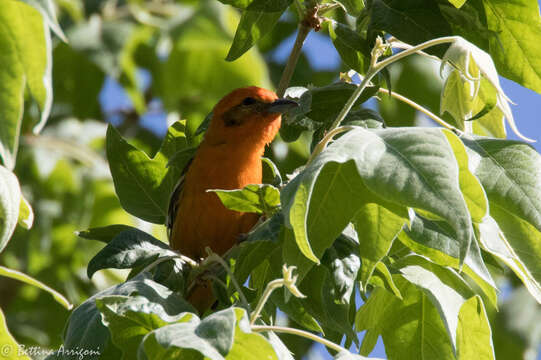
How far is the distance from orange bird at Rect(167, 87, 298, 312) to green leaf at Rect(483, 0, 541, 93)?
180 cm

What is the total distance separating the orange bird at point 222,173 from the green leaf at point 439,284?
1802mm

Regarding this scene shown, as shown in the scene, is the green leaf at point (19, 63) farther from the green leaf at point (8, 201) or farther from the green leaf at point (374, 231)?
the green leaf at point (374, 231)

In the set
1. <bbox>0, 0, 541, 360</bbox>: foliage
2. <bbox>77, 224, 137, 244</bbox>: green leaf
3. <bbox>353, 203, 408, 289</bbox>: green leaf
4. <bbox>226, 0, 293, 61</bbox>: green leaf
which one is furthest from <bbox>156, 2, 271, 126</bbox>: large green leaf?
<bbox>353, 203, 408, 289</bbox>: green leaf

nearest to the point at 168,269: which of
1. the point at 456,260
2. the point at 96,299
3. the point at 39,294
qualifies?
the point at 96,299

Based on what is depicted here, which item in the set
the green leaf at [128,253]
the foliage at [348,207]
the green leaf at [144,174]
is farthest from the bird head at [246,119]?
the green leaf at [128,253]

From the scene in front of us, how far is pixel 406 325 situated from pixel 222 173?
82.1 inches

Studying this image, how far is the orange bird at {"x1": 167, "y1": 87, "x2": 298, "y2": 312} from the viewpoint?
445 centimetres

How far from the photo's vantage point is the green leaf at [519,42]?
2865 millimetres

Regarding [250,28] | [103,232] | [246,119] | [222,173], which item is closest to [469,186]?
[250,28]

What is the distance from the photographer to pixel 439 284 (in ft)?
8.43

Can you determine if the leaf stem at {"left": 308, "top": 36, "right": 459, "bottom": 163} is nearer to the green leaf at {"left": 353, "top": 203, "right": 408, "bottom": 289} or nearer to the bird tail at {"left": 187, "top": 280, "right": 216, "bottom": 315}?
the green leaf at {"left": 353, "top": 203, "right": 408, "bottom": 289}

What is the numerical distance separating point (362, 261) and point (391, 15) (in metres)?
0.96

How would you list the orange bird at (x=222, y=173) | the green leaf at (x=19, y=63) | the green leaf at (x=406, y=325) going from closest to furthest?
the green leaf at (x=19, y=63) → the green leaf at (x=406, y=325) → the orange bird at (x=222, y=173)

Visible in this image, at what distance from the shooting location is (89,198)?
6.49m
